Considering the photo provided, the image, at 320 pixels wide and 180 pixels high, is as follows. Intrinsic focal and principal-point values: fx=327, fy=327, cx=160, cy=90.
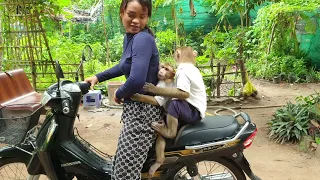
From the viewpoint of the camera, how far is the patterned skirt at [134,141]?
7.19 ft

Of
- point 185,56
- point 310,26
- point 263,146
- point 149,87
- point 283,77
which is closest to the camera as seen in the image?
point 149,87

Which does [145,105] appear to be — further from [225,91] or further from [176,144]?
[225,91]

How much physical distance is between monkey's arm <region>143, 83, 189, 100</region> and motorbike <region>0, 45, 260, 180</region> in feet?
0.84

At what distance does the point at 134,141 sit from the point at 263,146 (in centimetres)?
294

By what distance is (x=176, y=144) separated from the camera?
89.9 inches

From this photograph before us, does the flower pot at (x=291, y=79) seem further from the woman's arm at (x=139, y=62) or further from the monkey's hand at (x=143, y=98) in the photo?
the woman's arm at (x=139, y=62)

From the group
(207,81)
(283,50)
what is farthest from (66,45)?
(283,50)

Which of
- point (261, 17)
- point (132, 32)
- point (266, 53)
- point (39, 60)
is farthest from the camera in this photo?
point (266, 53)

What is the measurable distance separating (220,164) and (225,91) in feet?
18.2

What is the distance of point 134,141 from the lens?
2.20 meters

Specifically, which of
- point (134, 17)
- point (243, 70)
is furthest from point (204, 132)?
point (243, 70)

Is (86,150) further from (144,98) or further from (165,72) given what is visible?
(165,72)

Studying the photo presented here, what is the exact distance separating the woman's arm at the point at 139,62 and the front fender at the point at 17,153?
98 cm

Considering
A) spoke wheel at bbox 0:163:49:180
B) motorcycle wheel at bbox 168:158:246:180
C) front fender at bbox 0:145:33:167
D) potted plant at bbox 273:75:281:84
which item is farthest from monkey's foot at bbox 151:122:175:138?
potted plant at bbox 273:75:281:84
